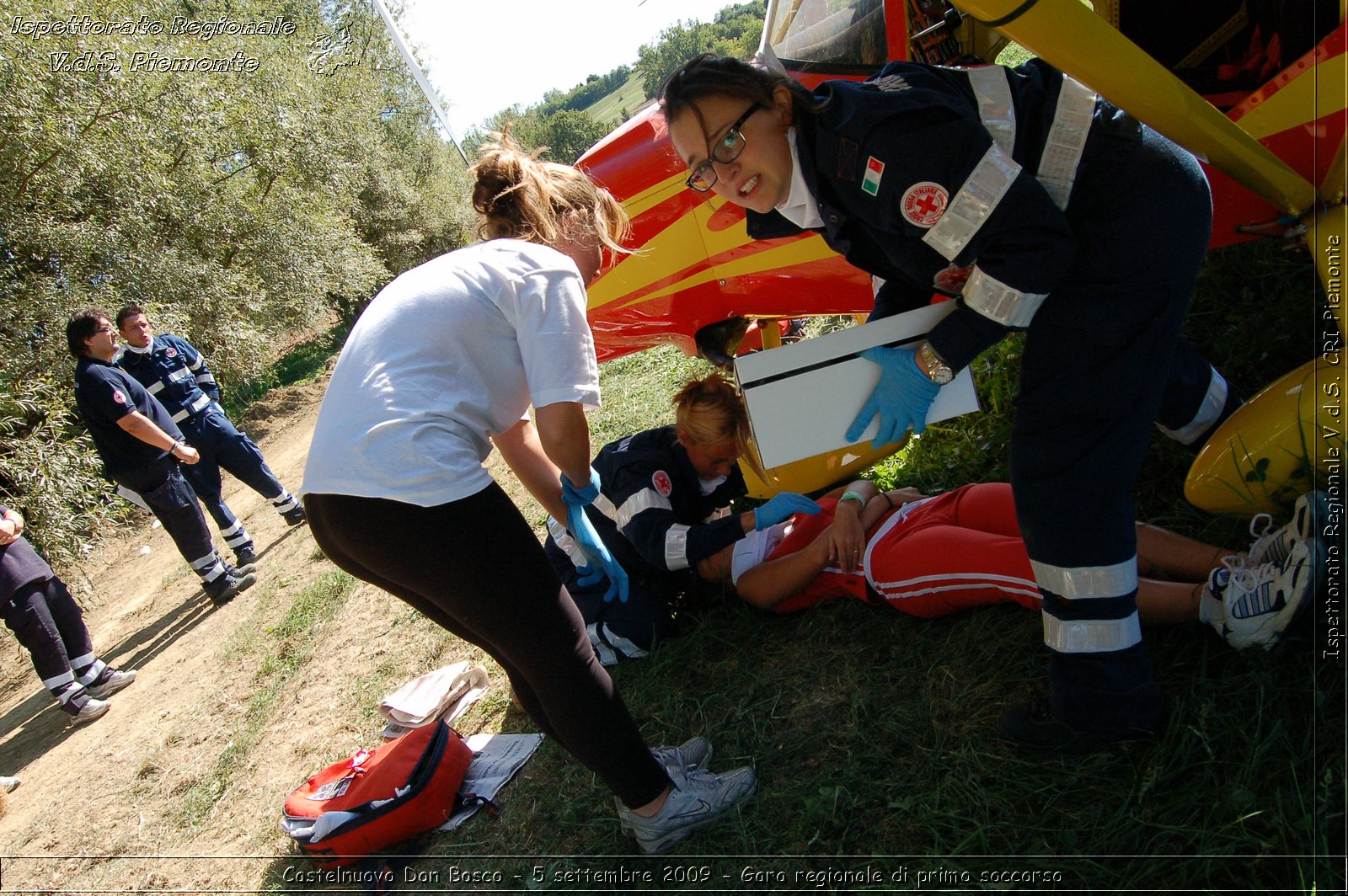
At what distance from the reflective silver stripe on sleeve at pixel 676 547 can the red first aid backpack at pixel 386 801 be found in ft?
3.32

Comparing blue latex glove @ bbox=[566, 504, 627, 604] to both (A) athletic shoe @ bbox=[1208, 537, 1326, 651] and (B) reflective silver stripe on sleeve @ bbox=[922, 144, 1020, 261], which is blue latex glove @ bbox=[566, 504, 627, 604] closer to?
(B) reflective silver stripe on sleeve @ bbox=[922, 144, 1020, 261]

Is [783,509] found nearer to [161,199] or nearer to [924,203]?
[924,203]

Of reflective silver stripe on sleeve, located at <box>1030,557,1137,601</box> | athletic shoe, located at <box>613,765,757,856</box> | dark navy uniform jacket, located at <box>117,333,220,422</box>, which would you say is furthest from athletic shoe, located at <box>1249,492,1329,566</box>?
dark navy uniform jacket, located at <box>117,333,220,422</box>

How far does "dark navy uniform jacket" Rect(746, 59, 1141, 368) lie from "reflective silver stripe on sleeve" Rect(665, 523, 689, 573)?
125 centimetres

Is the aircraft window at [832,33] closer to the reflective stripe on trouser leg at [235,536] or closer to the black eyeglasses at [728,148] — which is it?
the black eyeglasses at [728,148]

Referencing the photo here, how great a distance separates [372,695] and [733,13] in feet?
178

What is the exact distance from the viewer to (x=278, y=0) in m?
17.7

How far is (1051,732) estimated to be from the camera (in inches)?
76.5

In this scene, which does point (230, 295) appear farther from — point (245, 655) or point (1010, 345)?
point (1010, 345)

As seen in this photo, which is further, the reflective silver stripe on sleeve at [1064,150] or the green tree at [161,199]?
the green tree at [161,199]

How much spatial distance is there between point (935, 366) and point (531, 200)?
1.07 metres

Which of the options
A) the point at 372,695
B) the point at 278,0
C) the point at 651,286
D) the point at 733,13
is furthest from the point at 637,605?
the point at 733,13

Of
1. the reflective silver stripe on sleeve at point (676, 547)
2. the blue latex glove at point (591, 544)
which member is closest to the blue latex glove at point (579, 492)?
the blue latex glove at point (591, 544)

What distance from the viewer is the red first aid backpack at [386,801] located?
265 cm
